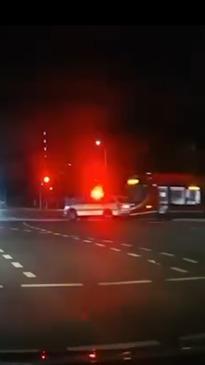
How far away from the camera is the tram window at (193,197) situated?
195 ft

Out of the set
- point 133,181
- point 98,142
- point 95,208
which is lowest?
point 95,208

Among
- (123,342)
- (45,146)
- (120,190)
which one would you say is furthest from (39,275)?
(45,146)

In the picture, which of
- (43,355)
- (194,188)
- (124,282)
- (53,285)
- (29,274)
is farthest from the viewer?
(194,188)

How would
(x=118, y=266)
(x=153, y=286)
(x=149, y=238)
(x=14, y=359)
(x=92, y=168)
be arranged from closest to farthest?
(x=14, y=359) → (x=153, y=286) → (x=118, y=266) → (x=149, y=238) → (x=92, y=168)

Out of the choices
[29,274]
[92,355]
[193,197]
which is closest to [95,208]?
[193,197]

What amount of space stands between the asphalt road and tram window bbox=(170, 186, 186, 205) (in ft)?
118

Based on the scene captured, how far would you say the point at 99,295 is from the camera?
39.2 ft

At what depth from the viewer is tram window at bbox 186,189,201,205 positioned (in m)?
59.3

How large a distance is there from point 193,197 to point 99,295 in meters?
48.6

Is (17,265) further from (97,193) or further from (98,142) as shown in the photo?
(98,142)

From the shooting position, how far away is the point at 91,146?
87562 mm

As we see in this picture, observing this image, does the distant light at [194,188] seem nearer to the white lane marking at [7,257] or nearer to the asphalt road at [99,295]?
the asphalt road at [99,295]

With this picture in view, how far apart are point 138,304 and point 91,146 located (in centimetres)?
7699

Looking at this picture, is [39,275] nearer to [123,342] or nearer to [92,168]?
[123,342]
